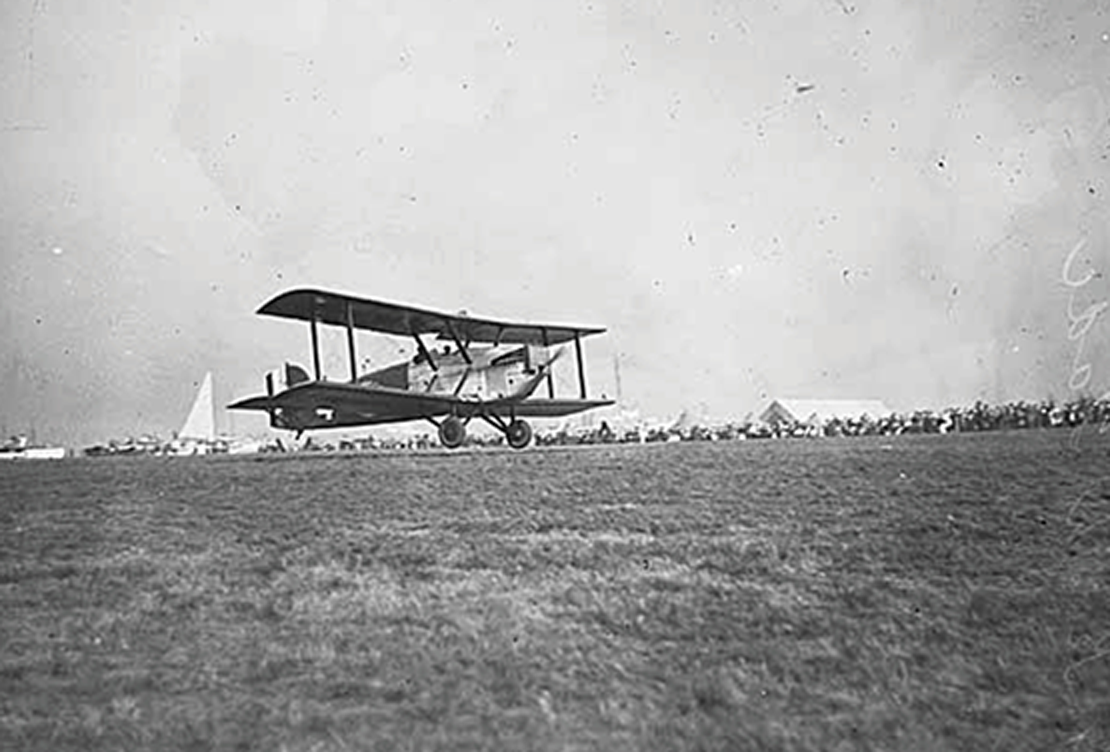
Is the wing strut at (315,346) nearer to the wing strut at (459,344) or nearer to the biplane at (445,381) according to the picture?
the biplane at (445,381)

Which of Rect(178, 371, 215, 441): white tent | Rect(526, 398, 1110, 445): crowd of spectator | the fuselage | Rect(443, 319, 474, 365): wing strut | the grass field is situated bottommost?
the grass field

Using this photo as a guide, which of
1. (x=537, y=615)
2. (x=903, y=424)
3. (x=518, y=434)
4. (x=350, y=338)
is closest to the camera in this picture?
(x=537, y=615)

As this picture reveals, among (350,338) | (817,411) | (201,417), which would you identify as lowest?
(817,411)

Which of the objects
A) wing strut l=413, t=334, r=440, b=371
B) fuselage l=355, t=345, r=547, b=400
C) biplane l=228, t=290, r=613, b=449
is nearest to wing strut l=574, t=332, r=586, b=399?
biplane l=228, t=290, r=613, b=449

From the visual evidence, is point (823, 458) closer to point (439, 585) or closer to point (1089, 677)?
point (1089, 677)

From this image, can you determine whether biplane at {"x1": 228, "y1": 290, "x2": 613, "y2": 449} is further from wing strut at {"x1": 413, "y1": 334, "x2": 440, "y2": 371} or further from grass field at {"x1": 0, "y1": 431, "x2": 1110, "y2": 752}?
grass field at {"x1": 0, "y1": 431, "x2": 1110, "y2": 752}

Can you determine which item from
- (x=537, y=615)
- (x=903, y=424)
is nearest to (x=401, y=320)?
(x=903, y=424)

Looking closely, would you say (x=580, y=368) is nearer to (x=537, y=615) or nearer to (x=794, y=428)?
(x=794, y=428)
